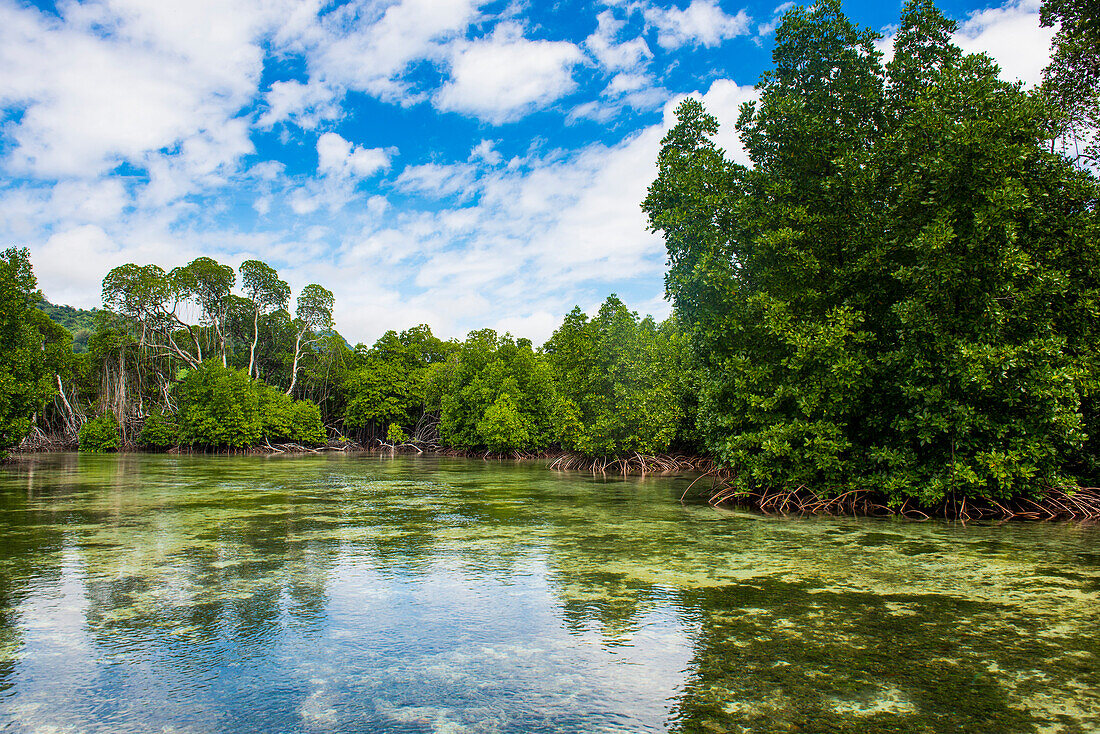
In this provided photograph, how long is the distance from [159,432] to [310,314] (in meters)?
14.3

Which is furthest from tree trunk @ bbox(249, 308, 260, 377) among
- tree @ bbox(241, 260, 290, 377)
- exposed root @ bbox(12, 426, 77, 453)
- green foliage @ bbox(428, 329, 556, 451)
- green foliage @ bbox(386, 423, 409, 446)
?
green foliage @ bbox(428, 329, 556, 451)

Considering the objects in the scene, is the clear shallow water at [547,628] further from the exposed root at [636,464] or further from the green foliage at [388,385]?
the green foliage at [388,385]

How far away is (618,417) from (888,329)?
11.6 meters

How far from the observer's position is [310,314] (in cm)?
4938

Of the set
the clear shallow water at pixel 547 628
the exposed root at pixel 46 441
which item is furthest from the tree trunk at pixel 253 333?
the clear shallow water at pixel 547 628

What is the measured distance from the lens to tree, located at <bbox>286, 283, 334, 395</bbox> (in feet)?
160

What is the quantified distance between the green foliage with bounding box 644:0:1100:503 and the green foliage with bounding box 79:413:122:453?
41.5 metres

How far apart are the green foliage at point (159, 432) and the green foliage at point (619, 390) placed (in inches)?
1162

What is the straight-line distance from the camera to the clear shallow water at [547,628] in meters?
3.15

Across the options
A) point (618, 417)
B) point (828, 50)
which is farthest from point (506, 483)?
point (828, 50)

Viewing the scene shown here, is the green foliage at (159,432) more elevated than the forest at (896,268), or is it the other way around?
the forest at (896,268)

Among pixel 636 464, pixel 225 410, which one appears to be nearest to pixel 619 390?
pixel 636 464

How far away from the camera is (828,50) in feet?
41.9

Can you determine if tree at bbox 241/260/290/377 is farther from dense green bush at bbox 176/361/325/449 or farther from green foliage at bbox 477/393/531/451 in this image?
green foliage at bbox 477/393/531/451
